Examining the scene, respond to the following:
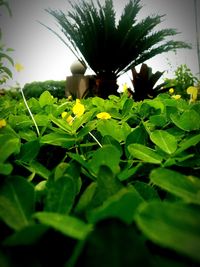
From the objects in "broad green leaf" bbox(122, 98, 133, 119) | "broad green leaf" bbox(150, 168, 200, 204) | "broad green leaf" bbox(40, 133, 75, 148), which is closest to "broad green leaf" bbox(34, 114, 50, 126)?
"broad green leaf" bbox(40, 133, 75, 148)

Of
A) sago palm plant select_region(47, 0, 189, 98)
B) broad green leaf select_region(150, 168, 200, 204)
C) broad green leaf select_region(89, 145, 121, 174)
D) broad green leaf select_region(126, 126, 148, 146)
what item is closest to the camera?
broad green leaf select_region(150, 168, 200, 204)

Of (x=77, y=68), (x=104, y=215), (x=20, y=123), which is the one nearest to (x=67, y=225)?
(x=104, y=215)

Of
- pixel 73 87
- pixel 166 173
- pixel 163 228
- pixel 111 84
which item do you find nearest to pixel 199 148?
pixel 166 173

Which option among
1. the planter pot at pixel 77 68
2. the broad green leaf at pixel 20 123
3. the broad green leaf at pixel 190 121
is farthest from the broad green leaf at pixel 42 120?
the planter pot at pixel 77 68

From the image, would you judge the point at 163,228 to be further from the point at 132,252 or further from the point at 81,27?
the point at 81,27

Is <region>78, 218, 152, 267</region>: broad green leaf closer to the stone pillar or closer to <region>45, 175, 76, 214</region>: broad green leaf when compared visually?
<region>45, 175, 76, 214</region>: broad green leaf

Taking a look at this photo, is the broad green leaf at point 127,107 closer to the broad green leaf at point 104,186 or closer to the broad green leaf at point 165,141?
the broad green leaf at point 165,141
